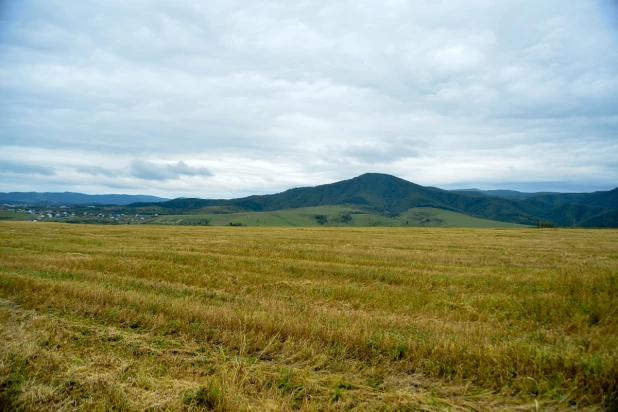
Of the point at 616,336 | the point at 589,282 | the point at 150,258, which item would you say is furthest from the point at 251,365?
the point at 150,258

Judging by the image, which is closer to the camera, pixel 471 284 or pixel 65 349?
pixel 65 349

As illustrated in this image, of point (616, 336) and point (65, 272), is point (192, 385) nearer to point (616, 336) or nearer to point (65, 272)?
point (616, 336)

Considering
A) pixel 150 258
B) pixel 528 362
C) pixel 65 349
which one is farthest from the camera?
pixel 150 258

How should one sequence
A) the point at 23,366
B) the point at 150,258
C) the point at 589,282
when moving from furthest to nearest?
the point at 150,258, the point at 589,282, the point at 23,366

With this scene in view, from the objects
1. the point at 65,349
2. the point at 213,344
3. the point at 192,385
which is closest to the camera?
the point at 192,385

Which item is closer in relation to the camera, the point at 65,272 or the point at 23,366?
the point at 23,366

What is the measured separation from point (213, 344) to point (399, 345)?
373 cm

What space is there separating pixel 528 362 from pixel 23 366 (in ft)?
27.1

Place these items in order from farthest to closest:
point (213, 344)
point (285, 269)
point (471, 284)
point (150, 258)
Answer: point (150, 258)
point (285, 269)
point (471, 284)
point (213, 344)

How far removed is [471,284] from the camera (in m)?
12.3

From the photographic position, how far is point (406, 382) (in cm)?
510

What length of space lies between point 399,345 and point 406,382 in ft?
3.05

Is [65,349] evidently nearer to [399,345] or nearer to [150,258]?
[399,345]

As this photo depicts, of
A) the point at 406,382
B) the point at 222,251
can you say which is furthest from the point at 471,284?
the point at 222,251
